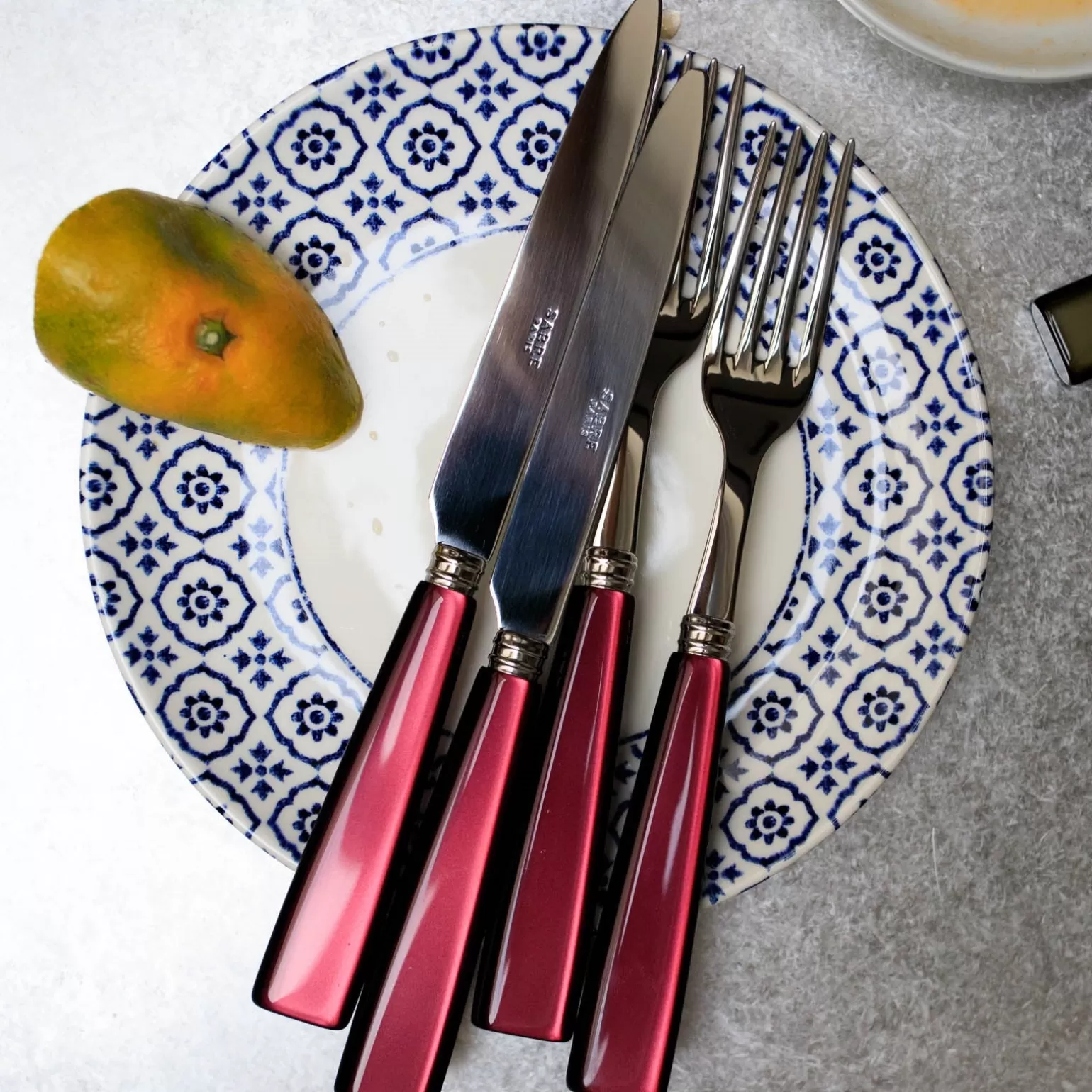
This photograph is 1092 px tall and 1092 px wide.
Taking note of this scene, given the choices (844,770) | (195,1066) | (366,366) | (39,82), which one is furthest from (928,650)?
(39,82)

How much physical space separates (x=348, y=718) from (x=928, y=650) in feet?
1.05

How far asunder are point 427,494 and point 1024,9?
0.45 metres

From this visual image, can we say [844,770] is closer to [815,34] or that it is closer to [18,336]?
[815,34]

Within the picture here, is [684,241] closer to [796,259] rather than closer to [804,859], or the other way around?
[796,259]

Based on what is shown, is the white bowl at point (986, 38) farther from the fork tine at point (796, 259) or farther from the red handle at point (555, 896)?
the red handle at point (555, 896)

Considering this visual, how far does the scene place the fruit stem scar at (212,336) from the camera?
43 centimetres

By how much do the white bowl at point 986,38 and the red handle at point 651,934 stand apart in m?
0.39

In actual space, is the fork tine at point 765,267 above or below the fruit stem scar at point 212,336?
above

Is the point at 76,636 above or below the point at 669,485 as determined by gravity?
below

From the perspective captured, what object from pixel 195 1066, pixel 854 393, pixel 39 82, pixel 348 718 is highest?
pixel 39 82

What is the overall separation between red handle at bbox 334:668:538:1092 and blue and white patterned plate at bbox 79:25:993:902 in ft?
0.34

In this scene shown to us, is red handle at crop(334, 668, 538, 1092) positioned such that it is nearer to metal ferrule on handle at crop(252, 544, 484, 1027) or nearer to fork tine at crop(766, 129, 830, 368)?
metal ferrule on handle at crop(252, 544, 484, 1027)

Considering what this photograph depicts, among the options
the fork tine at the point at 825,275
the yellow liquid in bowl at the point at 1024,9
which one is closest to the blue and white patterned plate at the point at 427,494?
the fork tine at the point at 825,275

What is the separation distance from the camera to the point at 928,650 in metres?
0.50
